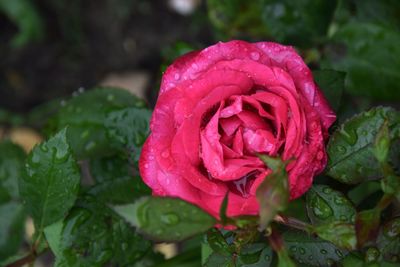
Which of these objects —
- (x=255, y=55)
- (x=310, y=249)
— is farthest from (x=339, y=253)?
(x=255, y=55)

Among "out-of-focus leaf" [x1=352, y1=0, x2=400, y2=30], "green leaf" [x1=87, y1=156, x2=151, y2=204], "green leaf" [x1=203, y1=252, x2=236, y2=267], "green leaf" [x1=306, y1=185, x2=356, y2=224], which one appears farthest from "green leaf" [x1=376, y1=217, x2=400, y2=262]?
"out-of-focus leaf" [x1=352, y1=0, x2=400, y2=30]

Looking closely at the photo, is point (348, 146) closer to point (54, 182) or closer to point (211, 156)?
point (211, 156)

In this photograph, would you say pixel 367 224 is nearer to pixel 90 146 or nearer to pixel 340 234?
pixel 340 234

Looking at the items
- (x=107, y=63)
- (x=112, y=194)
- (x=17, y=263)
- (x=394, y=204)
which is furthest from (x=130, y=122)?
(x=107, y=63)

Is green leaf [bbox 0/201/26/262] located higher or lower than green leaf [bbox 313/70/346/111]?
lower

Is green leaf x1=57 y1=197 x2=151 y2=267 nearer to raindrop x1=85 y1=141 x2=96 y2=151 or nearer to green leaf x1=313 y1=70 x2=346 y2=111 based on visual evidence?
raindrop x1=85 y1=141 x2=96 y2=151

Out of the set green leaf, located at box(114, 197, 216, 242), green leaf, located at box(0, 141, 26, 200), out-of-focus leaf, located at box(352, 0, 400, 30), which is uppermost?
green leaf, located at box(114, 197, 216, 242)
